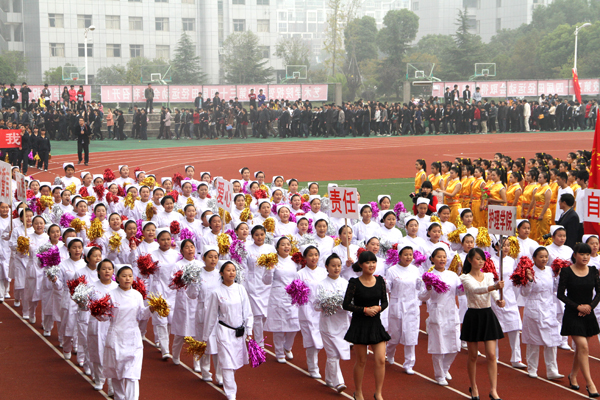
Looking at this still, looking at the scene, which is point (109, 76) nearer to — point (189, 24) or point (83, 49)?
point (83, 49)

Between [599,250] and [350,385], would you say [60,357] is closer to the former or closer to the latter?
[350,385]

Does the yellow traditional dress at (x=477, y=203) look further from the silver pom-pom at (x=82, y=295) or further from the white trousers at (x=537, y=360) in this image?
the silver pom-pom at (x=82, y=295)

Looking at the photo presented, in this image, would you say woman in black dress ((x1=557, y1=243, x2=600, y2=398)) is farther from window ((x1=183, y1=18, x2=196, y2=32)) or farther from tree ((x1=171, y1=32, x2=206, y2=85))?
window ((x1=183, y1=18, x2=196, y2=32))

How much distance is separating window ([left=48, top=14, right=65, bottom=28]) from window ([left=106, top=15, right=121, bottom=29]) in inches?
177

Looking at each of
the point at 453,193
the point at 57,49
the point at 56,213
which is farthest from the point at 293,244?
the point at 57,49

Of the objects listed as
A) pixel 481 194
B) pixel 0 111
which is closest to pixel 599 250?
pixel 481 194

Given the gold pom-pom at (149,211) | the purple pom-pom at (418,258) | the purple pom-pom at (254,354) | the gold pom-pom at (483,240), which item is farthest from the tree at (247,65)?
the purple pom-pom at (254,354)

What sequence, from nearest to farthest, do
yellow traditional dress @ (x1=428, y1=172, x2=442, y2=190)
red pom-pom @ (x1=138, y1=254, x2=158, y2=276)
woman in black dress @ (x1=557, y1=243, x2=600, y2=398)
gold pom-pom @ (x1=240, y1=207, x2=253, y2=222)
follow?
woman in black dress @ (x1=557, y1=243, x2=600, y2=398) → red pom-pom @ (x1=138, y1=254, x2=158, y2=276) → gold pom-pom @ (x1=240, y1=207, x2=253, y2=222) → yellow traditional dress @ (x1=428, y1=172, x2=442, y2=190)

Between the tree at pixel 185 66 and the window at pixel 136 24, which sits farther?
the window at pixel 136 24

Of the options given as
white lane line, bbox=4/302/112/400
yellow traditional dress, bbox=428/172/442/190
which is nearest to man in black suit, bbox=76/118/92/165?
white lane line, bbox=4/302/112/400

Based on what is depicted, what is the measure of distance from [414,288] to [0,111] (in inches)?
1074

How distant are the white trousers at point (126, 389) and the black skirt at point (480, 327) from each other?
11.2 feet

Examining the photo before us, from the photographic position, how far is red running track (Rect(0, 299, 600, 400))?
7633 millimetres

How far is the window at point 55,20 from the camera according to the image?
2608 inches
